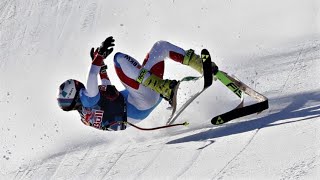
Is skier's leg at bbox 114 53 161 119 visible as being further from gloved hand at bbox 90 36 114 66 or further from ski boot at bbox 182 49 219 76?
ski boot at bbox 182 49 219 76

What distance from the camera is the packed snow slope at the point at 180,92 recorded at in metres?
5.32

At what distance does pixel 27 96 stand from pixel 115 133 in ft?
8.91

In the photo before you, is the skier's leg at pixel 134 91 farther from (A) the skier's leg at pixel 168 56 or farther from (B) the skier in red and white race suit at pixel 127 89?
(A) the skier's leg at pixel 168 56

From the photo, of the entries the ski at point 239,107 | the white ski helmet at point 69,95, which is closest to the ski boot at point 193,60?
the ski at point 239,107

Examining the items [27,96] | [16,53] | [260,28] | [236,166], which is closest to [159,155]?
[236,166]

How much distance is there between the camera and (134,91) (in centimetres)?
660

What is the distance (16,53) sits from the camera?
1077 centimetres

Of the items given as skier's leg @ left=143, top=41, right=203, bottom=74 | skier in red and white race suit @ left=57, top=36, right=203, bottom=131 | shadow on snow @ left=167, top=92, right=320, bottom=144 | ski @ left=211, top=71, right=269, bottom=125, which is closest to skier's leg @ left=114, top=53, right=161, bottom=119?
skier in red and white race suit @ left=57, top=36, right=203, bottom=131

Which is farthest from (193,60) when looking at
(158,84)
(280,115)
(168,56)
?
(280,115)

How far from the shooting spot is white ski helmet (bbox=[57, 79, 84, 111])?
247 inches

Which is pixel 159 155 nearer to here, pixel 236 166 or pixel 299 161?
pixel 236 166

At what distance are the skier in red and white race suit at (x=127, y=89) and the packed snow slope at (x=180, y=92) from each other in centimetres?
40

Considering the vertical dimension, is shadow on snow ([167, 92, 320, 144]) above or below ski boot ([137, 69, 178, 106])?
below

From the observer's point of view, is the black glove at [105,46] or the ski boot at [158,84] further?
the ski boot at [158,84]
